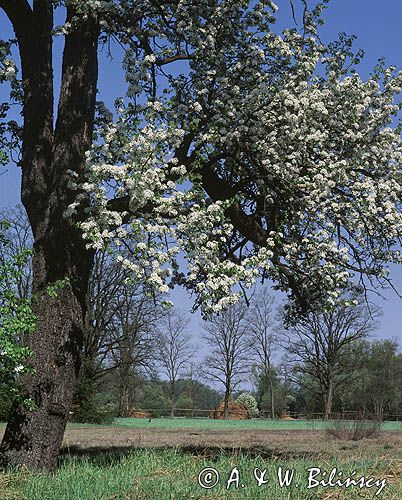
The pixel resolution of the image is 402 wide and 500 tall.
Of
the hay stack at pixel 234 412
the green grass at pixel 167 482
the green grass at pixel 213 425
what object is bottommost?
the green grass at pixel 167 482

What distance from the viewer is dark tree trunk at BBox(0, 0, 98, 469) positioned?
10.6 metres

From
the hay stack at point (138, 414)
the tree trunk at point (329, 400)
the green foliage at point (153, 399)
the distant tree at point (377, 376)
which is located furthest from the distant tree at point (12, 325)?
the green foliage at point (153, 399)

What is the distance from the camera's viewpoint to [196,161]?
11.4m

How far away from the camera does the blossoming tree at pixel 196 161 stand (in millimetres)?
10438

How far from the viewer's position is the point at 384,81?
1316cm

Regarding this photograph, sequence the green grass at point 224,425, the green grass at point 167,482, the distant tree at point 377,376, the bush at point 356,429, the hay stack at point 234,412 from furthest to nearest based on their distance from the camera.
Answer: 1. the distant tree at point 377,376
2. the hay stack at point 234,412
3. the green grass at point 224,425
4. the bush at point 356,429
5. the green grass at point 167,482

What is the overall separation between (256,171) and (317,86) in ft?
7.46

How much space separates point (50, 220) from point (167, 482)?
5814mm

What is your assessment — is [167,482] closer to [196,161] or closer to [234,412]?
[196,161]

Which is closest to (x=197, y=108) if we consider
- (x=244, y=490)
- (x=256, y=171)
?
(x=256, y=171)

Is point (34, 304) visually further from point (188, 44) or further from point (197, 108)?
point (188, 44)

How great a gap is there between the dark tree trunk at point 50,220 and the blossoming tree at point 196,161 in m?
0.03

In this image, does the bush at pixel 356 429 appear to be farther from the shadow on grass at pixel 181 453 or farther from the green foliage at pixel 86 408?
the green foliage at pixel 86 408

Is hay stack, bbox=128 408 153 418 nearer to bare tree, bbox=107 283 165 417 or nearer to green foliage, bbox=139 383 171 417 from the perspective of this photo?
bare tree, bbox=107 283 165 417
